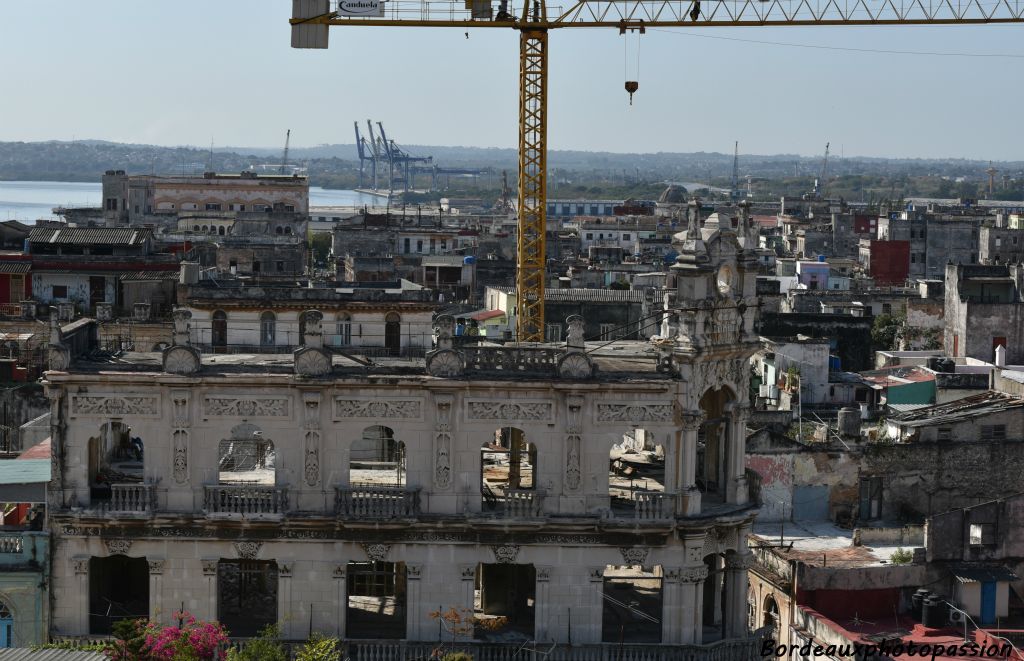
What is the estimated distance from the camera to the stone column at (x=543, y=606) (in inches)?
1538

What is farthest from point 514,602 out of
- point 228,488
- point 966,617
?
point 966,617

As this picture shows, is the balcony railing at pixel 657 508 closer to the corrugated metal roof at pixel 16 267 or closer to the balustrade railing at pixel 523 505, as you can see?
the balustrade railing at pixel 523 505

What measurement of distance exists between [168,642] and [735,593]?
13199mm

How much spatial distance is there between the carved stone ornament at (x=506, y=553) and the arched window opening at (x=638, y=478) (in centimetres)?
238

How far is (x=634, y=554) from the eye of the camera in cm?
3934

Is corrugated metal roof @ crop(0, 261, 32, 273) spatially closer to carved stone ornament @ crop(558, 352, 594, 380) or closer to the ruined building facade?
the ruined building facade

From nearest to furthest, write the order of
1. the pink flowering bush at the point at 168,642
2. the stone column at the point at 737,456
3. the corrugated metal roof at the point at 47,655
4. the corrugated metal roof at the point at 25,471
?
1. the corrugated metal roof at the point at 47,655
2. the pink flowering bush at the point at 168,642
3. the corrugated metal roof at the point at 25,471
4. the stone column at the point at 737,456

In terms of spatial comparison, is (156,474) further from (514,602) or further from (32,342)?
(32,342)

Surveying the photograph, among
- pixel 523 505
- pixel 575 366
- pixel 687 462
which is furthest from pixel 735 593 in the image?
pixel 575 366

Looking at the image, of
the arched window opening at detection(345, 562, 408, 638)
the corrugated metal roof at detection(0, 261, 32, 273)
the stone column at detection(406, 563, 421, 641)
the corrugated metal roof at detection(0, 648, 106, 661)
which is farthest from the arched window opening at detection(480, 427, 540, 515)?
the corrugated metal roof at detection(0, 261, 32, 273)

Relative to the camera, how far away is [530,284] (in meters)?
66.4

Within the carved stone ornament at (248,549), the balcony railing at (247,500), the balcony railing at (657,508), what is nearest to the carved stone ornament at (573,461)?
the balcony railing at (657,508)

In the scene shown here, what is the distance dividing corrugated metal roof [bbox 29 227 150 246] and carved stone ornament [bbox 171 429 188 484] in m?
40.5

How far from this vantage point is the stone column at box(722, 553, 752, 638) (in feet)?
133
